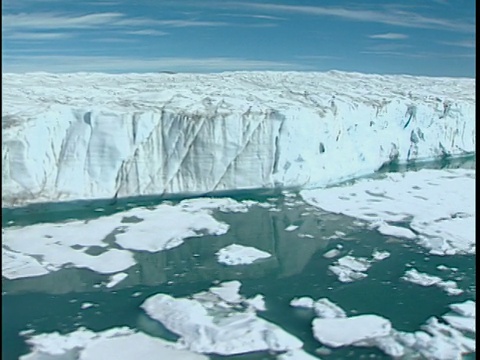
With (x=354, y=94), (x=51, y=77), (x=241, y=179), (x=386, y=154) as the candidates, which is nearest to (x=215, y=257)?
(x=241, y=179)

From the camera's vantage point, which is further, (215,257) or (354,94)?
(354,94)

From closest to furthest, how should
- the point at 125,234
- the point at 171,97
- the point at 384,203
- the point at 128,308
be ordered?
the point at 128,308 → the point at 125,234 → the point at 384,203 → the point at 171,97

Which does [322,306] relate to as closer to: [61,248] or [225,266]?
[225,266]

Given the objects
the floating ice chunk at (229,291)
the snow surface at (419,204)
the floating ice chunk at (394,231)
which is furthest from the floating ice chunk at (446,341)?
the floating ice chunk at (394,231)

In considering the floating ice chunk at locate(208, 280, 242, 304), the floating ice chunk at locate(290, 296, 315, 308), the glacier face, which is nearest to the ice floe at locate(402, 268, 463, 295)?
the floating ice chunk at locate(290, 296, 315, 308)

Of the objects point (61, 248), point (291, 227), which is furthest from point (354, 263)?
point (61, 248)

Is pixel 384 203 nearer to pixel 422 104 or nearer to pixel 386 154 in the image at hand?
pixel 386 154
